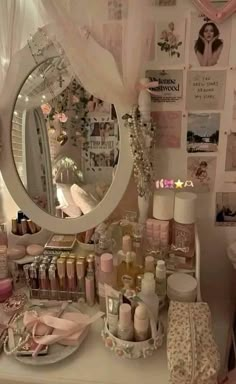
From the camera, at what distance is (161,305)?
1.06 m

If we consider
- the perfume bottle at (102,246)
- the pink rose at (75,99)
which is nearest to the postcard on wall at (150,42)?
the pink rose at (75,99)

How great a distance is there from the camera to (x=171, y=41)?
1.01m

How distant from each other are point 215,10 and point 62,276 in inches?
31.1

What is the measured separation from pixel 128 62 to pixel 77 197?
1.30ft

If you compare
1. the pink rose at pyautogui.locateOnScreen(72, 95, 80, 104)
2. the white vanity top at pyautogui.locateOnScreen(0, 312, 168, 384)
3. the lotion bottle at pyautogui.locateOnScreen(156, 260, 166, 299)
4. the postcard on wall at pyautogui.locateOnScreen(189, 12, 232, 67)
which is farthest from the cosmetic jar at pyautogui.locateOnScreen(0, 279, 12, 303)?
the postcard on wall at pyautogui.locateOnScreen(189, 12, 232, 67)

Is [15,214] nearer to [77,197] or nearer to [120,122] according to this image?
[77,197]

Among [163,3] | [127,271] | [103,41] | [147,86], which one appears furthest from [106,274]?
[163,3]

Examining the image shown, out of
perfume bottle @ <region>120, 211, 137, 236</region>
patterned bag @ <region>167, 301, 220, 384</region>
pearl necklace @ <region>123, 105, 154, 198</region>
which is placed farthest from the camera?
perfume bottle @ <region>120, 211, 137, 236</region>

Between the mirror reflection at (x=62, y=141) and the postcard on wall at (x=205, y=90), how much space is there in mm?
213

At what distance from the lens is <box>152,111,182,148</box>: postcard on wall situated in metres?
1.08

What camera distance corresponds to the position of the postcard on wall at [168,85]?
1041mm

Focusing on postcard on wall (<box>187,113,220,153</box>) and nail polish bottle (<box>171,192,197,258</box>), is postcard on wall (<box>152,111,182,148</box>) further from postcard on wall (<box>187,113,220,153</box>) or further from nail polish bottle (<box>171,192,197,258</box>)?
Result: nail polish bottle (<box>171,192,197,258</box>)

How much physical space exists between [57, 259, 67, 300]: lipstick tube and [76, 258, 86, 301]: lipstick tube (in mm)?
39

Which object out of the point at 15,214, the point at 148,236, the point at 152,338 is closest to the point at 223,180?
the point at 148,236
